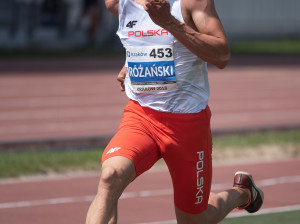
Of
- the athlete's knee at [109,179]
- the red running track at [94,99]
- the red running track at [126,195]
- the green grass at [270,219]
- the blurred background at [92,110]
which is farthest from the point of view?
the red running track at [94,99]

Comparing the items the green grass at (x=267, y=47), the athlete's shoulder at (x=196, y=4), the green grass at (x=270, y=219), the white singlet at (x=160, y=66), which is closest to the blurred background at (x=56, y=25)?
the green grass at (x=267, y=47)

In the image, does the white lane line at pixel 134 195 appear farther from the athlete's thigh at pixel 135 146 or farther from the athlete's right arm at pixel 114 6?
the athlete's thigh at pixel 135 146

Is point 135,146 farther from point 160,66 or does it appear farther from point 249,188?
point 249,188

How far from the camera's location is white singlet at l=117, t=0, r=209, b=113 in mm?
4352

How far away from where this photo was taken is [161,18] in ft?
13.3

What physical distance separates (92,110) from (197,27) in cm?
1117

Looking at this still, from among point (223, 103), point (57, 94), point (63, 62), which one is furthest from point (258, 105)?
point (63, 62)

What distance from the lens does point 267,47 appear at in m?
31.2

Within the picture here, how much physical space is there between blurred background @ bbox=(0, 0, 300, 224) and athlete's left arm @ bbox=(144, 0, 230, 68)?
289cm

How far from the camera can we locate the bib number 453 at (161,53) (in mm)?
4348

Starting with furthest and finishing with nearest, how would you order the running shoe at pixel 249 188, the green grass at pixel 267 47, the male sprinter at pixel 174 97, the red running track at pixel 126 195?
the green grass at pixel 267 47, the red running track at pixel 126 195, the running shoe at pixel 249 188, the male sprinter at pixel 174 97

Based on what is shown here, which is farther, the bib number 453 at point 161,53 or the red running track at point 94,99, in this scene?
the red running track at point 94,99

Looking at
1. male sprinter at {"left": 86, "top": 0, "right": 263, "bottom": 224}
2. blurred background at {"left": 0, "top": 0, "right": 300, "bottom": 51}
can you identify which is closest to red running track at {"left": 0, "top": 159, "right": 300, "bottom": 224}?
male sprinter at {"left": 86, "top": 0, "right": 263, "bottom": 224}

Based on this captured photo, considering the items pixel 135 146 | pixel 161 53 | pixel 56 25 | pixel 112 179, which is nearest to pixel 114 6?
pixel 161 53
